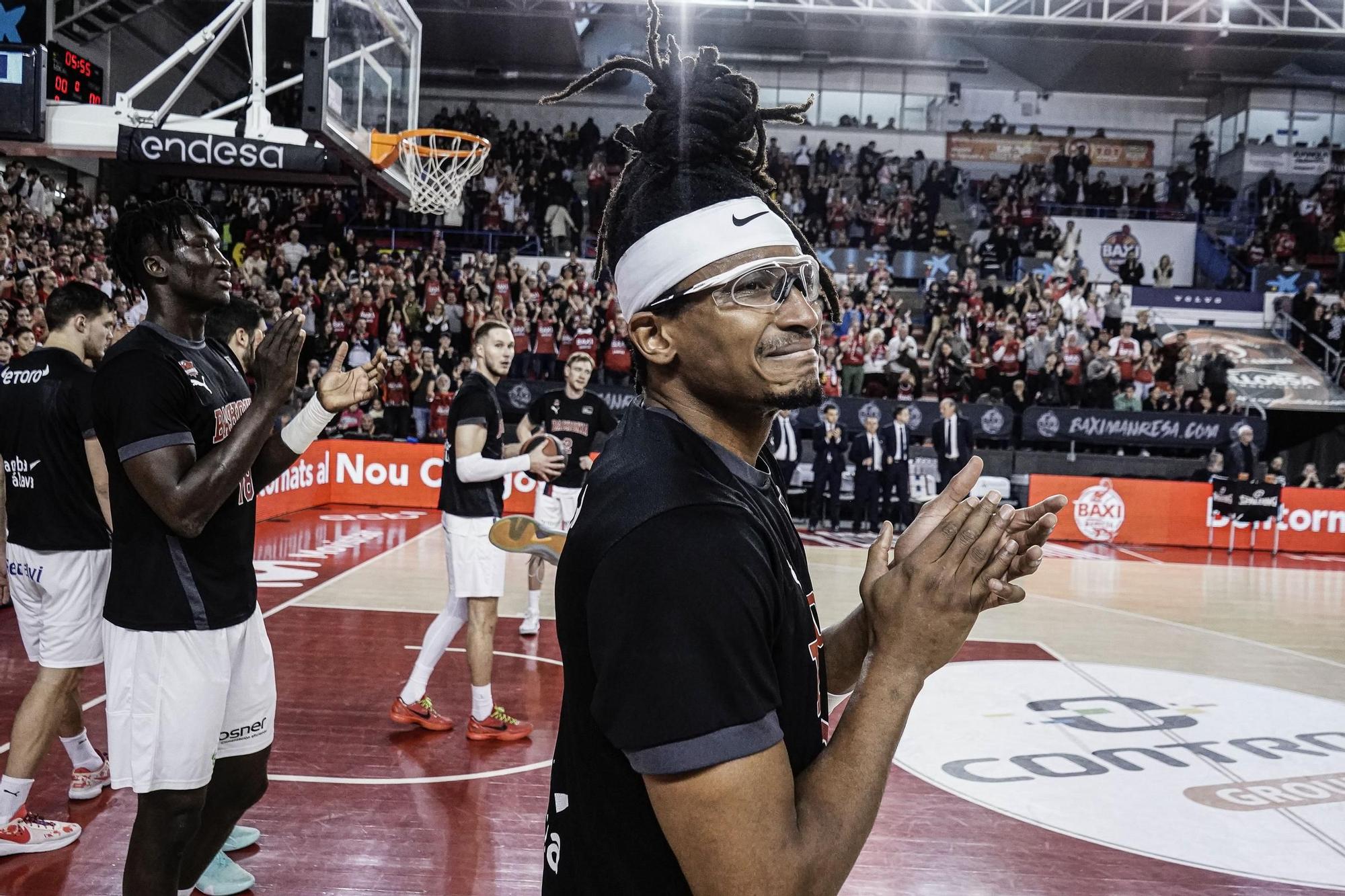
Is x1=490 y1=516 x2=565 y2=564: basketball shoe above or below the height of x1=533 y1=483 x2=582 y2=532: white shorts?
above

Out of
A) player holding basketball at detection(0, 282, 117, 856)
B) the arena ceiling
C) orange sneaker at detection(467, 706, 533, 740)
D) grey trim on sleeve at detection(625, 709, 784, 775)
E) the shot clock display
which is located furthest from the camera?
the arena ceiling

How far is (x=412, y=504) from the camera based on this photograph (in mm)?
15977

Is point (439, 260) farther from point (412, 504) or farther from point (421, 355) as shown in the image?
point (412, 504)

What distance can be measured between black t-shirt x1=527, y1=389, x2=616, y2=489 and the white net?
3.10 meters

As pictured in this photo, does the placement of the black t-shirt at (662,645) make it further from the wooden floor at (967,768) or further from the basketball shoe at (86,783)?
the basketball shoe at (86,783)

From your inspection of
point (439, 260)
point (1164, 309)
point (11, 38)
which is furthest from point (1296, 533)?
point (11, 38)

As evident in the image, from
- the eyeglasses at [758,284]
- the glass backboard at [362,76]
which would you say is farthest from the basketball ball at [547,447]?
the eyeglasses at [758,284]

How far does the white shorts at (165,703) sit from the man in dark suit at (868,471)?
13153mm

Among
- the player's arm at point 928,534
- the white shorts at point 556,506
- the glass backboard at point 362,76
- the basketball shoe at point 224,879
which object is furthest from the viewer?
the white shorts at point 556,506

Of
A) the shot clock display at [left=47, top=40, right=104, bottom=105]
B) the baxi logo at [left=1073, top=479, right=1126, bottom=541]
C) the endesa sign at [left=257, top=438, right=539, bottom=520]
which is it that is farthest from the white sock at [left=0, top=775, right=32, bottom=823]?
the shot clock display at [left=47, top=40, right=104, bottom=105]

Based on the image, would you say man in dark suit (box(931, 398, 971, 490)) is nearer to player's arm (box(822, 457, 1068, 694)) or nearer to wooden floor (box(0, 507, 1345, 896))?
wooden floor (box(0, 507, 1345, 896))

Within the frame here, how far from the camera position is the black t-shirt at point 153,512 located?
292 centimetres

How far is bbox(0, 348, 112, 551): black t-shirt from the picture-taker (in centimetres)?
457

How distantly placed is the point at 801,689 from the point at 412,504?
15.1 m
